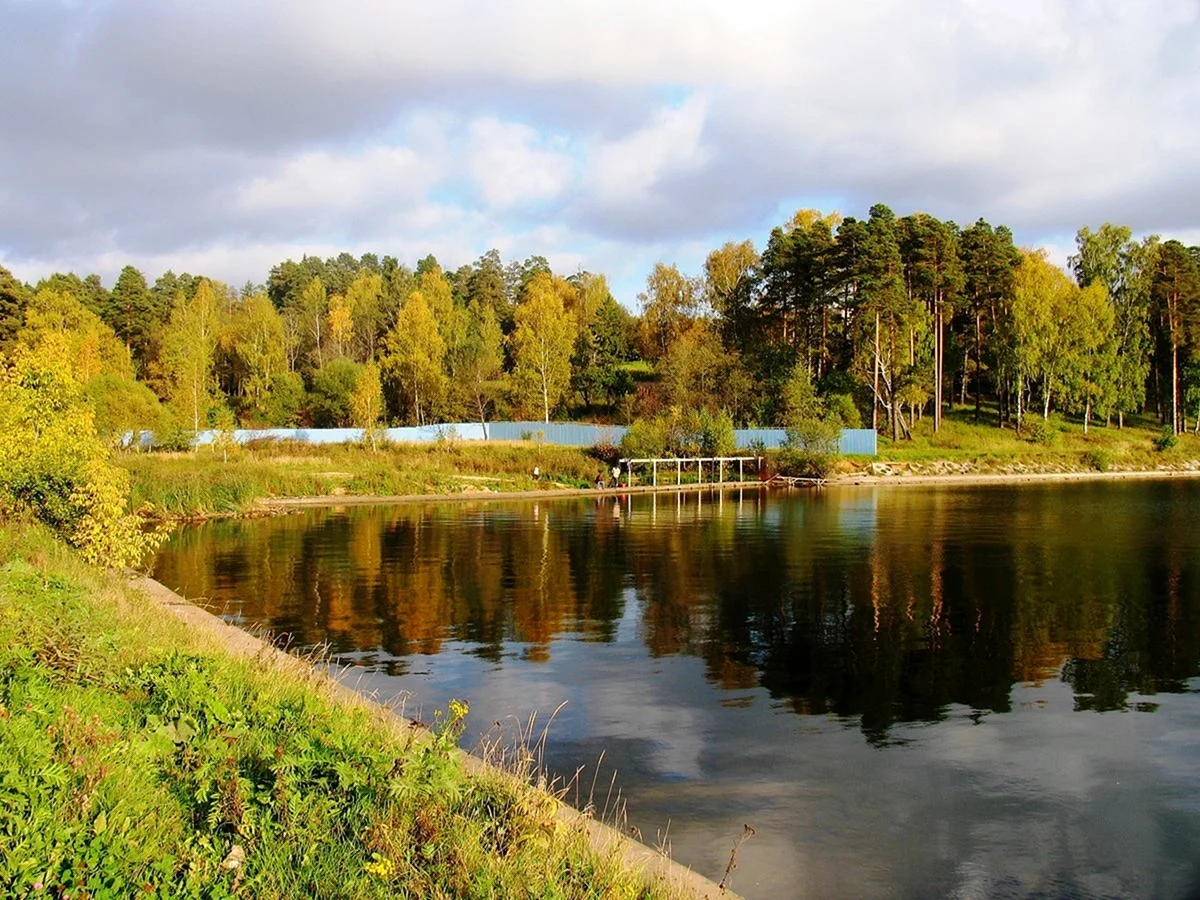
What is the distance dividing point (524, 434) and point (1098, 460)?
47.7m

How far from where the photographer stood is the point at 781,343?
94562 millimetres

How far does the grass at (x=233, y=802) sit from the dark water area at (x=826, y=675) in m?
2.92

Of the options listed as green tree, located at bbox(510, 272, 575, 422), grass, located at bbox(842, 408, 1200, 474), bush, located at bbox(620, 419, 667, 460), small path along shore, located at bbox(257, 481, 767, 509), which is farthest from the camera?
green tree, located at bbox(510, 272, 575, 422)

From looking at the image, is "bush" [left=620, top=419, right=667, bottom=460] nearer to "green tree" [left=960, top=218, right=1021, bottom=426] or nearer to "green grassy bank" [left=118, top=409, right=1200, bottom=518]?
"green grassy bank" [left=118, top=409, right=1200, bottom=518]

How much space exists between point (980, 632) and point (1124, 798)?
9.08m

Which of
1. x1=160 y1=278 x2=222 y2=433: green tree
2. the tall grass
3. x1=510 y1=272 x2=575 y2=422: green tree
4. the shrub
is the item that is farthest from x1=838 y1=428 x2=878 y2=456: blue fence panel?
x1=160 y1=278 x2=222 y2=433: green tree

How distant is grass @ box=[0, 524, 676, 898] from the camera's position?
649 cm

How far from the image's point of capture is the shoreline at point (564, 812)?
310 inches

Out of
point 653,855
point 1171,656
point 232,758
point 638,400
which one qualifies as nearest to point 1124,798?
point 653,855

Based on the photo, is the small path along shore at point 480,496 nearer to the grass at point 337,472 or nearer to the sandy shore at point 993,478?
the grass at point 337,472

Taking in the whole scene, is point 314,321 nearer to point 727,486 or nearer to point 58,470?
point 727,486

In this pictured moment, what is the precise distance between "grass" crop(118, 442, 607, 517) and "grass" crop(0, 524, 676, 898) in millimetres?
39964

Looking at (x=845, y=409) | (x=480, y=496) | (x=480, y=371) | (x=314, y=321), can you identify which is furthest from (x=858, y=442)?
(x=314, y=321)

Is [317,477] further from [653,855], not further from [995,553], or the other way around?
[653,855]
